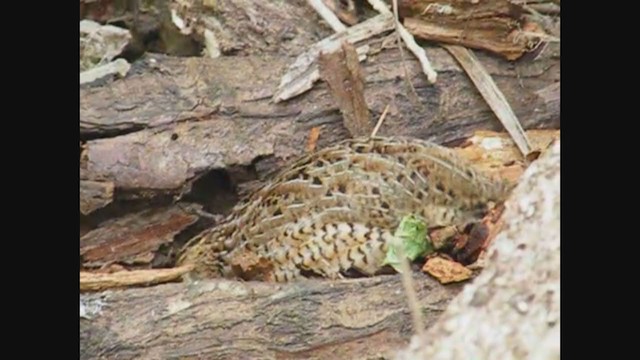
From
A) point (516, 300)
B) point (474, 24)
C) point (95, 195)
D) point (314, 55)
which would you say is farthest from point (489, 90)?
point (516, 300)

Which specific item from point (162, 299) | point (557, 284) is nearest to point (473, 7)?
point (162, 299)

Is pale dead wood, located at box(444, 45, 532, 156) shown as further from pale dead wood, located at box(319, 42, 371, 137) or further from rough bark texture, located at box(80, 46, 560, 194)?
pale dead wood, located at box(319, 42, 371, 137)

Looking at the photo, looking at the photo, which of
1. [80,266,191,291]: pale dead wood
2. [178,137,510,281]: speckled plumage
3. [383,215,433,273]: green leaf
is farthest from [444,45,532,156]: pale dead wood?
[80,266,191,291]: pale dead wood

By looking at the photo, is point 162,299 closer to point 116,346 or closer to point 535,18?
point 116,346

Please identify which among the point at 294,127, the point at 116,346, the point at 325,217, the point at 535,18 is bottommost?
the point at 116,346
